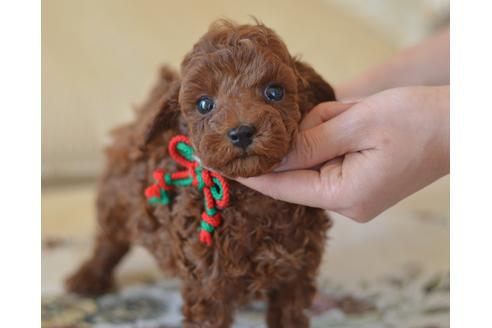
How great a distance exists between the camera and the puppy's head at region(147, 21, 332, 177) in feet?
3.31

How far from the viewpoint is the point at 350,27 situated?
10.3ft

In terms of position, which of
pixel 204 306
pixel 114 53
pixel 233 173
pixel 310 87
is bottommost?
pixel 204 306

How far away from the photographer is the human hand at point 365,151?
116 centimetres

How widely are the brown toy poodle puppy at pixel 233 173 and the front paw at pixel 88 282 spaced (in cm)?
31

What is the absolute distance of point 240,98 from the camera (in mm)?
1054

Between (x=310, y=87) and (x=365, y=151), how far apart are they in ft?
0.64

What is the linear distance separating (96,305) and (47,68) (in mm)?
1527

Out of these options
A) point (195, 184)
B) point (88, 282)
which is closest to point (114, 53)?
point (88, 282)

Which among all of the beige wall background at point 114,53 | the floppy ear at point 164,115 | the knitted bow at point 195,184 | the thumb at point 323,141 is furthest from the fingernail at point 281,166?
the beige wall background at point 114,53

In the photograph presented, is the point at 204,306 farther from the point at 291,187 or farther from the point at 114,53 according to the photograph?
the point at 114,53

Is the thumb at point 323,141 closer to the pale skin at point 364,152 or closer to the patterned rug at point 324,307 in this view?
the pale skin at point 364,152

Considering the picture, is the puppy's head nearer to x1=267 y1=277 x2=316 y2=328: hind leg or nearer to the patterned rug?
x1=267 y1=277 x2=316 y2=328: hind leg

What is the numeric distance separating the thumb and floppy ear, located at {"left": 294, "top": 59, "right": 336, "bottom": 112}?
78 millimetres

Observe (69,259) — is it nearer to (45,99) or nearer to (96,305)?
(96,305)
